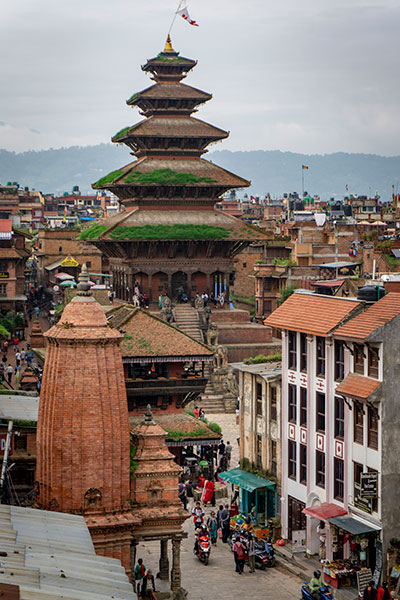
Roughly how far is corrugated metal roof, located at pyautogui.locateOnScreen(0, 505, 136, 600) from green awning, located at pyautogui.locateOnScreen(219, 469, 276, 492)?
13.2 m

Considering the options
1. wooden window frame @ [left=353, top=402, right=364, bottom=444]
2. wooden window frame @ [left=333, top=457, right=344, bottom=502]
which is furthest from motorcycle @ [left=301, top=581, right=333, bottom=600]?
wooden window frame @ [left=353, top=402, right=364, bottom=444]

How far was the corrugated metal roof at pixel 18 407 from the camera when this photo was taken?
35.3 meters

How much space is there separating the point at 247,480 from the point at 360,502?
7.47m

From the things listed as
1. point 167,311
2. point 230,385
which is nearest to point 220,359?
point 230,385

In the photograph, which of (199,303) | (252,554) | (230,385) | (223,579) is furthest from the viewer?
(199,303)

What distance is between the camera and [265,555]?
36031 mm

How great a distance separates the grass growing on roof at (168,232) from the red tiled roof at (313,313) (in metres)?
37.7

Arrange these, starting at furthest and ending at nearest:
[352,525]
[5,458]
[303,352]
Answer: [303,352]
[352,525]
[5,458]

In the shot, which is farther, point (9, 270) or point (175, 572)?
point (9, 270)

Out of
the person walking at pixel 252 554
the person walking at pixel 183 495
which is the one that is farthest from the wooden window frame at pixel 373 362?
the person walking at pixel 183 495

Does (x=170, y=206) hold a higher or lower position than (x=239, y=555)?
higher

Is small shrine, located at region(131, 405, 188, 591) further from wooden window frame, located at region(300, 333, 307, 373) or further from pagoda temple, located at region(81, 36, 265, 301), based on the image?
pagoda temple, located at region(81, 36, 265, 301)

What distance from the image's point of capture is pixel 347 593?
3309cm

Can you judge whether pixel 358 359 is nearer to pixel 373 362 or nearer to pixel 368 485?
pixel 373 362
